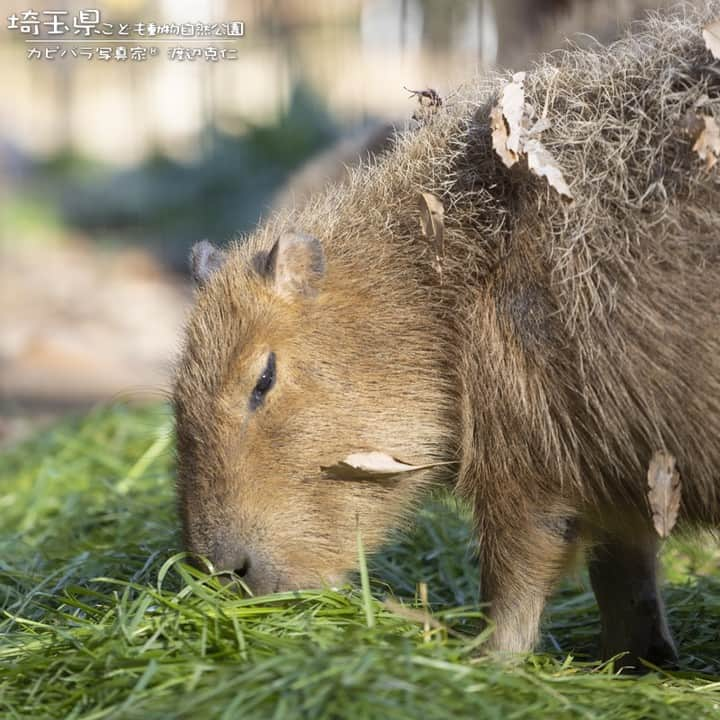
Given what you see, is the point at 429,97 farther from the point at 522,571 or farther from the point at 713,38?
the point at 522,571

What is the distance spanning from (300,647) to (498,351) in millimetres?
904

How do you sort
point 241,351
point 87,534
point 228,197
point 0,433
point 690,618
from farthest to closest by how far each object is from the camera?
point 228,197 → point 0,433 → point 87,534 → point 690,618 → point 241,351

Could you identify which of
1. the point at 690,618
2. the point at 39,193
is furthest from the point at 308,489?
the point at 39,193

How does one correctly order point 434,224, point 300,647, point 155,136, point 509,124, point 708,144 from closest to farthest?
point 300,647
point 708,144
point 509,124
point 434,224
point 155,136

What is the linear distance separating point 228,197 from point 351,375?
10.3 meters

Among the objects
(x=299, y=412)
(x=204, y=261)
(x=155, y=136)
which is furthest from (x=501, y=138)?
(x=155, y=136)

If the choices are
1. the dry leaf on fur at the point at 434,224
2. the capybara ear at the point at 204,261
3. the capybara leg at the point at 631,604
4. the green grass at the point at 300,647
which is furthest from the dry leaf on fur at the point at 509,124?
the capybara leg at the point at 631,604

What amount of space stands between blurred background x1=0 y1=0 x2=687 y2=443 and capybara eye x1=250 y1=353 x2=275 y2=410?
4848 mm

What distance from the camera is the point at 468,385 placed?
3.16 metres

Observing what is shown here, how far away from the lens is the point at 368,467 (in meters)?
3.21

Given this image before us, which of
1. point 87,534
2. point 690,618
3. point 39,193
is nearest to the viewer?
point 690,618

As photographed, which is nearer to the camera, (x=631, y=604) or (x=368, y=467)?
(x=368, y=467)

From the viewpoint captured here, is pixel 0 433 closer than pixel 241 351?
No

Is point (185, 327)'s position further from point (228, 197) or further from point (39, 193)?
point (39, 193)
